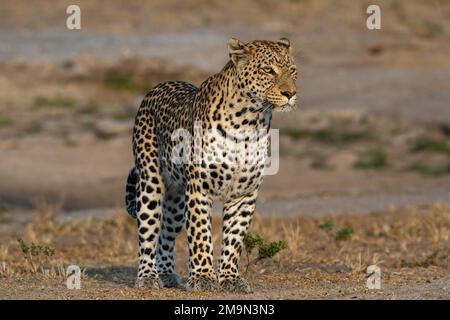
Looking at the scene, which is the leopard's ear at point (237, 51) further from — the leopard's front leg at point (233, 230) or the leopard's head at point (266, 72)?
the leopard's front leg at point (233, 230)

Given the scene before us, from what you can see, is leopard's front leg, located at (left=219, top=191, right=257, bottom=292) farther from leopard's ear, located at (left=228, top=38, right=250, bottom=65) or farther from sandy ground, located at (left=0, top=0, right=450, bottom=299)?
leopard's ear, located at (left=228, top=38, right=250, bottom=65)

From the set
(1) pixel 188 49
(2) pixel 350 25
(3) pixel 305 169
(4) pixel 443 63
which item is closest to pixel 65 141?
(3) pixel 305 169

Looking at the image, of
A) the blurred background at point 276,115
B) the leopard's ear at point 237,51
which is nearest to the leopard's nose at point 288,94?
the leopard's ear at point 237,51

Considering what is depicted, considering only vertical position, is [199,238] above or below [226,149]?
below

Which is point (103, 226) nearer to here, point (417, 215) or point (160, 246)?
point (417, 215)

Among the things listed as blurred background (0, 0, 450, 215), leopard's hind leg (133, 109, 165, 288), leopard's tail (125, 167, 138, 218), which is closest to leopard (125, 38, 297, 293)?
leopard's hind leg (133, 109, 165, 288)

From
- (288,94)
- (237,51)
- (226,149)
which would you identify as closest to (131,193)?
(226,149)

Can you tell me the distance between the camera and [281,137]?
22547 millimetres

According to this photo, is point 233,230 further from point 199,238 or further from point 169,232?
point 169,232

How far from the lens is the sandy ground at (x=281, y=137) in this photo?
12016 mm

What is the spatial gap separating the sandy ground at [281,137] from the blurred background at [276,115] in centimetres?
4

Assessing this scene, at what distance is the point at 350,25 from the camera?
31.6 metres

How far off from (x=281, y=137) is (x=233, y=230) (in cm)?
1239

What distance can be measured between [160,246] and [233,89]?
5.34 ft
